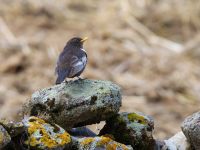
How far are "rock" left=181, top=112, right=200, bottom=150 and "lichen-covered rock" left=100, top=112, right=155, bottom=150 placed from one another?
31 cm

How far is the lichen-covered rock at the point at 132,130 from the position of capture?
783 cm

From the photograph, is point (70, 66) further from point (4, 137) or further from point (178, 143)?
point (4, 137)

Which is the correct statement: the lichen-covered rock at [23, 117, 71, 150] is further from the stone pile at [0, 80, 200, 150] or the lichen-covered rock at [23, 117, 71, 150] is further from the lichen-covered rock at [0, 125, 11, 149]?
the lichen-covered rock at [0, 125, 11, 149]

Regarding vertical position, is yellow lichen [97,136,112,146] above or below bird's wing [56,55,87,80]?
below

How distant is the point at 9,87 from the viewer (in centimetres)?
1619

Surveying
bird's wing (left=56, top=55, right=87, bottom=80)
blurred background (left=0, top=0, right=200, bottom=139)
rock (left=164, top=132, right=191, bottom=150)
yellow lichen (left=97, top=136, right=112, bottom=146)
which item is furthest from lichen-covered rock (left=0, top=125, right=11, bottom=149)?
blurred background (left=0, top=0, right=200, bottom=139)

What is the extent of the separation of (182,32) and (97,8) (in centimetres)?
201

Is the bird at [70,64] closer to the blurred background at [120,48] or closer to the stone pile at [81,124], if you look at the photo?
the stone pile at [81,124]

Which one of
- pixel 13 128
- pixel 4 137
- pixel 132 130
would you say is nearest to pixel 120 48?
pixel 132 130

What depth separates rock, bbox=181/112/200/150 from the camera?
771cm

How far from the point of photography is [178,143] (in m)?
8.18

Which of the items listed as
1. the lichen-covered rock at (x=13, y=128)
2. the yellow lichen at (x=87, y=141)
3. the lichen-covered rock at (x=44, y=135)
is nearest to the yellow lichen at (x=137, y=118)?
the yellow lichen at (x=87, y=141)

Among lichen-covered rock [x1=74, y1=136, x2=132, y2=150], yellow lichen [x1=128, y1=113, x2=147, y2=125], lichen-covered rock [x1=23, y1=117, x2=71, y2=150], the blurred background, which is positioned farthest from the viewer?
the blurred background

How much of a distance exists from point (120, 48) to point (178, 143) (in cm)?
1000
